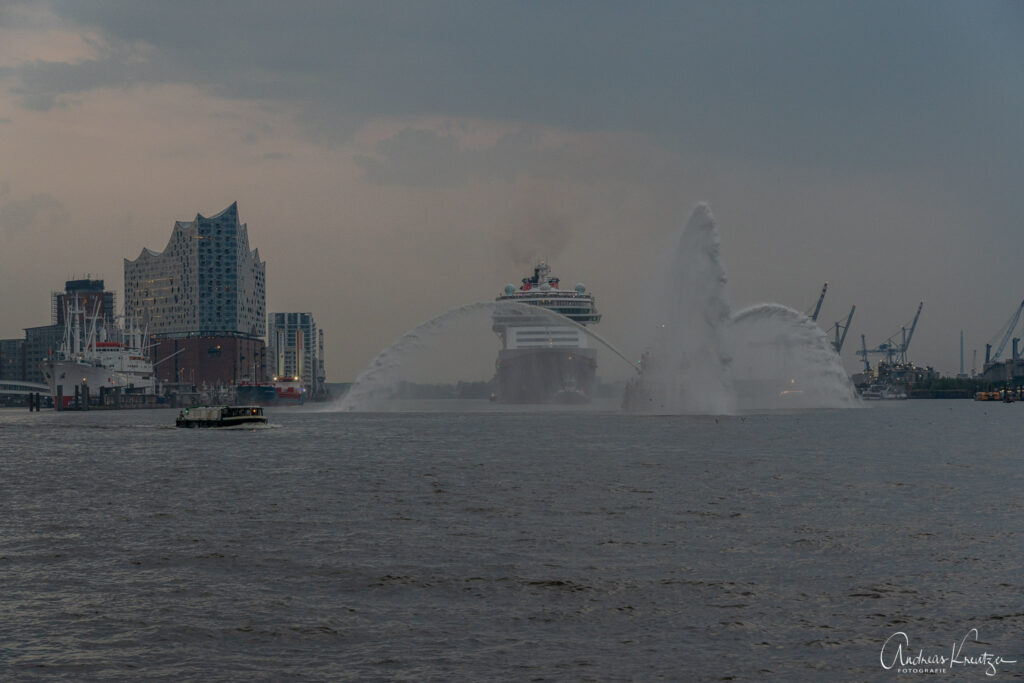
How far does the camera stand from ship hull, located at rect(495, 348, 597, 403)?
177250mm

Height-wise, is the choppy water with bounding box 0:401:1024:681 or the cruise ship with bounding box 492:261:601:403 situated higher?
the cruise ship with bounding box 492:261:601:403

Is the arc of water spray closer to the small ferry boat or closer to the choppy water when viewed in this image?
the small ferry boat

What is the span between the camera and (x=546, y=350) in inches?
6919

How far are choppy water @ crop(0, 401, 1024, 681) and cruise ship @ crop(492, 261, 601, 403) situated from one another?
116m

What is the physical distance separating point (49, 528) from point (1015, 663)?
3220cm

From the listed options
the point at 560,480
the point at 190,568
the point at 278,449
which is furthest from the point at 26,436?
the point at 190,568

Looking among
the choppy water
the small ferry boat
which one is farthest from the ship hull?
the choppy water

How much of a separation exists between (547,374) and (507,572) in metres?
157

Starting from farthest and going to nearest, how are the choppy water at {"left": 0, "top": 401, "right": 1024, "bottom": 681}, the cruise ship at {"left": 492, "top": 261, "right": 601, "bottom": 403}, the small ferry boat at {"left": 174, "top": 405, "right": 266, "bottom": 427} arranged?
the cruise ship at {"left": 492, "top": 261, "right": 601, "bottom": 403}, the small ferry boat at {"left": 174, "top": 405, "right": 266, "bottom": 427}, the choppy water at {"left": 0, "top": 401, "right": 1024, "bottom": 681}

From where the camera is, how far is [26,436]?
111125 mm

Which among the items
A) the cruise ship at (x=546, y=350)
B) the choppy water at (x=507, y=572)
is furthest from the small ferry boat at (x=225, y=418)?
the choppy water at (x=507, y=572)

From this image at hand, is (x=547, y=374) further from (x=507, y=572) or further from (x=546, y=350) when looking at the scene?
(x=507, y=572)

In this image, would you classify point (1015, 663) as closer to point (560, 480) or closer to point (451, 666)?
point (451, 666)

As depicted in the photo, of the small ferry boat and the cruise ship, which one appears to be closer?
the small ferry boat
